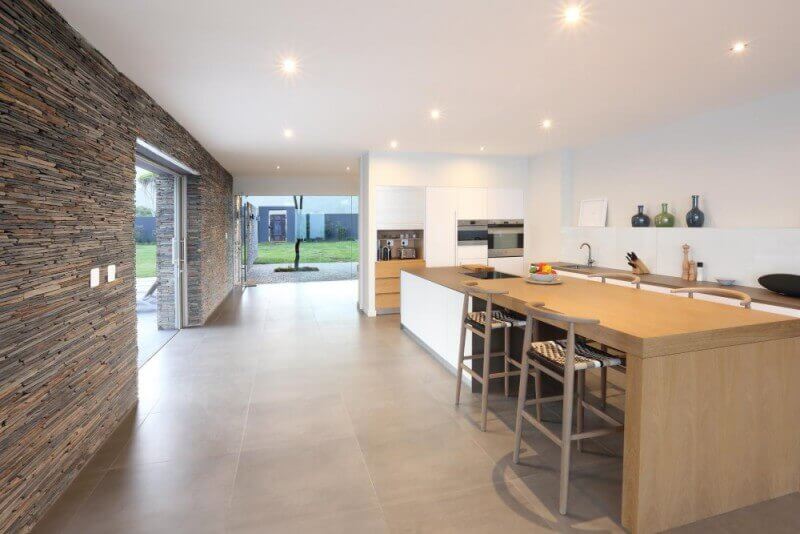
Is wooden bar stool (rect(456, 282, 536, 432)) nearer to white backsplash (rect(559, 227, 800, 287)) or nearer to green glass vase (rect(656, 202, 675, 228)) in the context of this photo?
white backsplash (rect(559, 227, 800, 287))

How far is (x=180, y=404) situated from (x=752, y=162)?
5552 mm

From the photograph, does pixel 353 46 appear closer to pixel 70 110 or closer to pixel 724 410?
pixel 70 110

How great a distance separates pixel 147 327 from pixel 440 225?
441 cm

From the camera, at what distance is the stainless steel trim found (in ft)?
24.4

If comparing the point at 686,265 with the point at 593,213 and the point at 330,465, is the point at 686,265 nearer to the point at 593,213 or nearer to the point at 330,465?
the point at 593,213

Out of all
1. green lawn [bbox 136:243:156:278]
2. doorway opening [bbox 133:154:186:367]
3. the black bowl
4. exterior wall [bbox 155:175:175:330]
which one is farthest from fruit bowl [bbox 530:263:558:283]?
exterior wall [bbox 155:175:175:330]

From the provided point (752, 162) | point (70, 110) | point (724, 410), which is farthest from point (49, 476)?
point (752, 162)

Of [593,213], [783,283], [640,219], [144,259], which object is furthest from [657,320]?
[144,259]

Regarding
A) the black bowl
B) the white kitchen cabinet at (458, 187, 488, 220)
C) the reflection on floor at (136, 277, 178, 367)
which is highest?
the white kitchen cabinet at (458, 187, 488, 220)

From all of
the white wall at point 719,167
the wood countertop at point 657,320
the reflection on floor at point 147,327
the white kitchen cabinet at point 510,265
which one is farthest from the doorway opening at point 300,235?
the wood countertop at point 657,320

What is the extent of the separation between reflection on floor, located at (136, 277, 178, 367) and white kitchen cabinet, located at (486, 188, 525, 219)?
500 centimetres

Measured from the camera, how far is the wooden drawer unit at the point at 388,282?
701 cm

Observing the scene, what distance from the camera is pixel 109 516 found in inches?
87.0

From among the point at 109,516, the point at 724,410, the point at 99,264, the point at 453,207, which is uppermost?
the point at 453,207
